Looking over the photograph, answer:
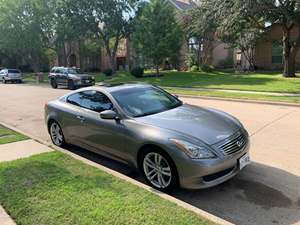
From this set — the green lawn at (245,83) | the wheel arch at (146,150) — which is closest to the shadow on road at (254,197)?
the wheel arch at (146,150)

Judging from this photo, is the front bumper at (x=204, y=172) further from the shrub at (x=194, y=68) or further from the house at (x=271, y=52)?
the shrub at (x=194, y=68)

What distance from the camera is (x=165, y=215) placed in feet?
12.7

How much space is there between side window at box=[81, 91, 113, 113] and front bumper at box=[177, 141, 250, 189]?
1.95 meters

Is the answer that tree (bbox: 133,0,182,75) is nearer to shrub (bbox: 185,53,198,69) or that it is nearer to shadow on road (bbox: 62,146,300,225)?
shrub (bbox: 185,53,198,69)

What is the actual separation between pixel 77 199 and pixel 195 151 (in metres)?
1.66

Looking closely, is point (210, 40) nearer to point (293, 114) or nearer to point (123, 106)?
point (293, 114)

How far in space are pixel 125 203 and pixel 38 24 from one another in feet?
134

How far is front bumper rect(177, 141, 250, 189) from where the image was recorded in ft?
14.6

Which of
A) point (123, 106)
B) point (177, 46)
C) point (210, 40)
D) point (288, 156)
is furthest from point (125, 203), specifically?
point (210, 40)

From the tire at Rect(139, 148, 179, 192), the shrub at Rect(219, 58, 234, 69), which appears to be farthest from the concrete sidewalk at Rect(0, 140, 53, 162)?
the shrub at Rect(219, 58, 234, 69)

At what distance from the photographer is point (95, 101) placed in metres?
6.36

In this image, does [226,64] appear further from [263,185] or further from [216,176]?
[216,176]

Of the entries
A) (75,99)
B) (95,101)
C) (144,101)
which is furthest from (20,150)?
(144,101)

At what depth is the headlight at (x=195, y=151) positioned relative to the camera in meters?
4.49
